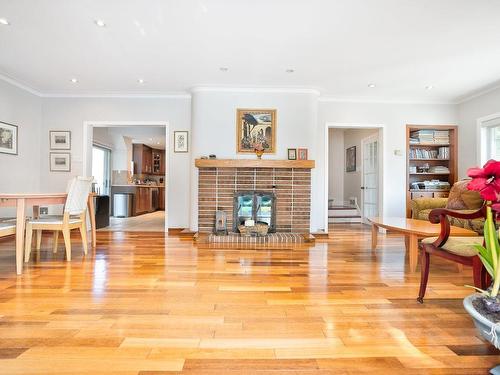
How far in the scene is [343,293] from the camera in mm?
2291

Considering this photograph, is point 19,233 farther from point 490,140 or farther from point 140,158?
point 140,158

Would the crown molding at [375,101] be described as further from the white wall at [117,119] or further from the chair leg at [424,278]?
the chair leg at [424,278]

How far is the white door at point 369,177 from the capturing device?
599 centimetres

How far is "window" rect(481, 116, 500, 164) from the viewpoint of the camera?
4836 millimetres

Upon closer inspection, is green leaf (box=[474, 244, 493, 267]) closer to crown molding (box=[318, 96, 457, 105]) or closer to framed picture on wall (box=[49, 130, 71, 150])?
crown molding (box=[318, 96, 457, 105])

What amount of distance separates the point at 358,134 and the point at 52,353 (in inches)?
281

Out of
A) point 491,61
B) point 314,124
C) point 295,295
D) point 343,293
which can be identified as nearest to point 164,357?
point 295,295

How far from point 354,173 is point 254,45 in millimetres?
5053

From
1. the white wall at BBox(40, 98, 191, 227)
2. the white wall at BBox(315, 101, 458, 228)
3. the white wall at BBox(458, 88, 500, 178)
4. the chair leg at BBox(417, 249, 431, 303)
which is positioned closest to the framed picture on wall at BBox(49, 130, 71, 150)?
the white wall at BBox(40, 98, 191, 227)

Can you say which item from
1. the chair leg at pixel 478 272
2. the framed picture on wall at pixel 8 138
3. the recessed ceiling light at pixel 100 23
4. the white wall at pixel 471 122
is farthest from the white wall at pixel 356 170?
the framed picture on wall at pixel 8 138

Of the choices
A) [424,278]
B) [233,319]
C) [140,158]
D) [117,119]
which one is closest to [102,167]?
[140,158]

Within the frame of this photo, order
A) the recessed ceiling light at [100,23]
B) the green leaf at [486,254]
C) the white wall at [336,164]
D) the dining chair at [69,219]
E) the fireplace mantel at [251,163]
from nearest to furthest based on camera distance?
1. the green leaf at [486,254]
2. the recessed ceiling light at [100,23]
3. the dining chair at [69,219]
4. the fireplace mantel at [251,163]
5. the white wall at [336,164]

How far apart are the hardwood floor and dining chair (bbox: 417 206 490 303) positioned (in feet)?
0.87

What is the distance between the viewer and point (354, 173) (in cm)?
753
